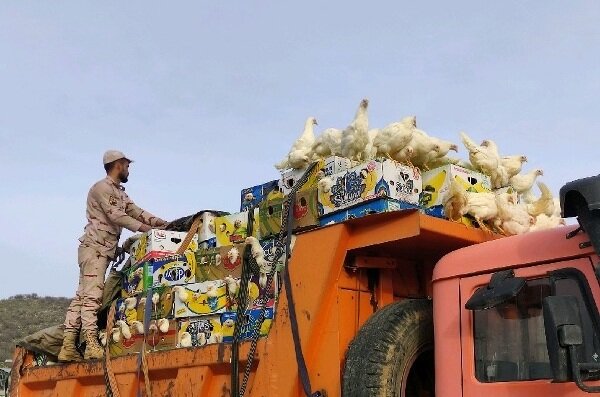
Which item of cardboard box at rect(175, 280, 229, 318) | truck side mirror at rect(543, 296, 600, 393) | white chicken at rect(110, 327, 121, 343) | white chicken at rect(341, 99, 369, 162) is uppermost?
white chicken at rect(341, 99, 369, 162)

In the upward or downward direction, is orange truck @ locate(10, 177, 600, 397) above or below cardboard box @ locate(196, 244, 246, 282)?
below

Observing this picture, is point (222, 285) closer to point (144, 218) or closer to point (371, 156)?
point (371, 156)

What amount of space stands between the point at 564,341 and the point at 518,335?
47 centimetres

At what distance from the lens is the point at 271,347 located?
4.10 meters

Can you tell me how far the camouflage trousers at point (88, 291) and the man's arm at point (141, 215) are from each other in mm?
453

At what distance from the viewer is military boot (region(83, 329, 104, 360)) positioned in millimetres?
5391

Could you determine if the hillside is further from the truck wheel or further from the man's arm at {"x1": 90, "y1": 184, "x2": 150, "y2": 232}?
the truck wheel

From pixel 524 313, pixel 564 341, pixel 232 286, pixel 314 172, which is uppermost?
pixel 314 172

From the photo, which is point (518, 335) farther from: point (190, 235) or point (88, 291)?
point (88, 291)

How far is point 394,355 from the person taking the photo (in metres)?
3.73

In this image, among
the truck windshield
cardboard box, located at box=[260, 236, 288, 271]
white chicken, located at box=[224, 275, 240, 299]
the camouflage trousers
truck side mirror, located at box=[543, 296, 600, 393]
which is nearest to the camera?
truck side mirror, located at box=[543, 296, 600, 393]

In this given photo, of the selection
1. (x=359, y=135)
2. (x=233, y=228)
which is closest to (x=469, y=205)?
(x=359, y=135)

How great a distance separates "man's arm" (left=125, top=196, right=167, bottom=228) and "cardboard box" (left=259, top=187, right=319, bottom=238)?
4.70 feet

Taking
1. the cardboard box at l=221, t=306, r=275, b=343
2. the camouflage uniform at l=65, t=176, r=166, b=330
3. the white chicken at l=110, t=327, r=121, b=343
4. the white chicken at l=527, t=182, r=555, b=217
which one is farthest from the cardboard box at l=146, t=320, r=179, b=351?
the white chicken at l=527, t=182, r=555, b=217
